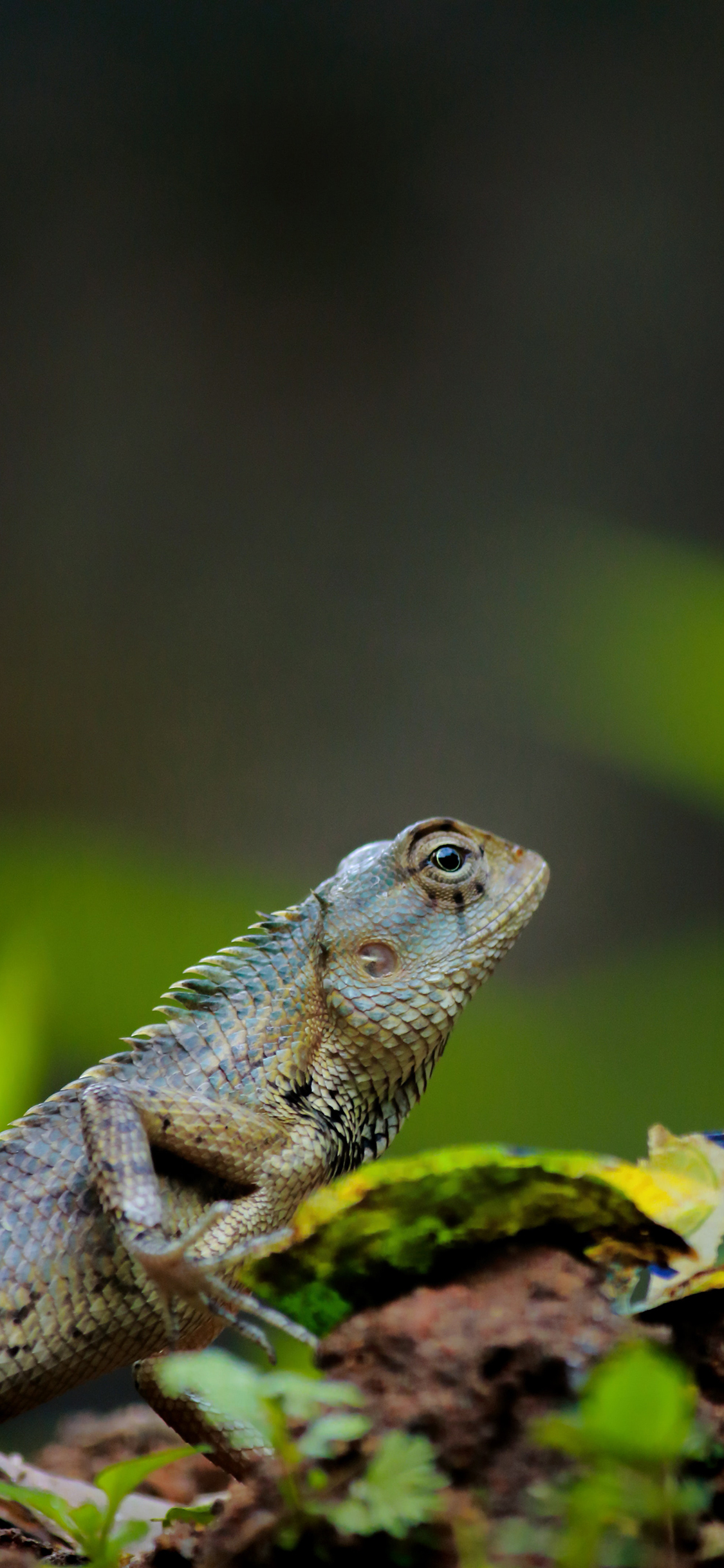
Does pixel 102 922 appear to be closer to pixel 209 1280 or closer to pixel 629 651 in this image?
pixel 629 651

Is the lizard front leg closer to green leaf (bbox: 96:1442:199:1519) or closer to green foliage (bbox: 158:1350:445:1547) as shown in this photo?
green leaf (bbox: 96:1442:199:1519)

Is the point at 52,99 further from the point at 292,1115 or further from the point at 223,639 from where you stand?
the point at 292,1115

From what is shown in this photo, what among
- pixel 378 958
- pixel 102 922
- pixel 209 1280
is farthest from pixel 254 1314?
pixel 102 922

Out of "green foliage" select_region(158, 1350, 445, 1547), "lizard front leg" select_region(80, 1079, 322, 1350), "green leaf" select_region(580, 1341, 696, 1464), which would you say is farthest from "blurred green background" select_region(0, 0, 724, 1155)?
"green leaf" select_region(580, 1341, 696, 1464)

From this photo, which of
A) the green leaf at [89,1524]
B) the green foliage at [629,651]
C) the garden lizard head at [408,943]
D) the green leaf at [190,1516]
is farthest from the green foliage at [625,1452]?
the green foliage at [629,651]

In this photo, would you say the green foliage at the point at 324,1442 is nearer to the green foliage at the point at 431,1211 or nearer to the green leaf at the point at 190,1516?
the green foliage at the point at 431,1211
